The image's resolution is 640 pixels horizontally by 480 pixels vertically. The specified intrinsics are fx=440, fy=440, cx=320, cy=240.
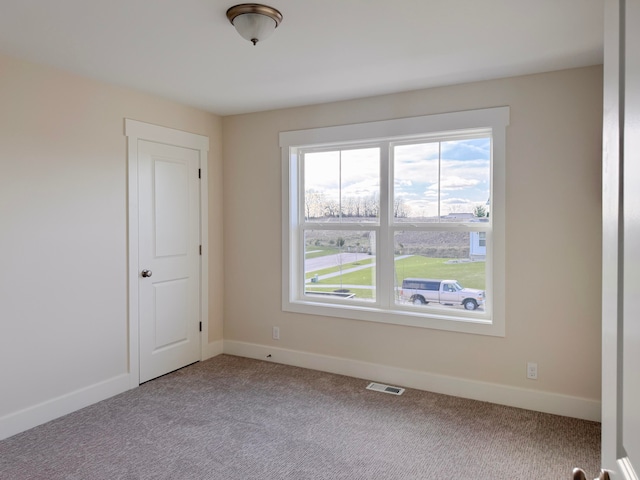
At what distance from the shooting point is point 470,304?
3578 mm

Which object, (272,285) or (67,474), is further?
(272,285)

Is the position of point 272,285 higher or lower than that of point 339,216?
lower

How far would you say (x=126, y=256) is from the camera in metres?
3.67

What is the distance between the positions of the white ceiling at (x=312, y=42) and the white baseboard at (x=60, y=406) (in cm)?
237

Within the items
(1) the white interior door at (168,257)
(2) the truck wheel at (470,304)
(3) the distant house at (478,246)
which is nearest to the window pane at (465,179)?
(3) the distant house at (478,246)

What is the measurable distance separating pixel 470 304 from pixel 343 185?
5.03 feet

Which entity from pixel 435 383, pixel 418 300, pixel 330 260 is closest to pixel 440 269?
pixel 418 300

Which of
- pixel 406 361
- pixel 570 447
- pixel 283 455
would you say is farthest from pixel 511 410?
pixel 283 455

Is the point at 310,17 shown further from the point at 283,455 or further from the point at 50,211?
the point at 283,455

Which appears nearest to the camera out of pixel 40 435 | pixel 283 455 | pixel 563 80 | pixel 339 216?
pixel 283 455

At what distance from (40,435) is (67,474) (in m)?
0.61

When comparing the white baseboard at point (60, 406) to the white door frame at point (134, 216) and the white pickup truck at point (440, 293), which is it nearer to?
the white door frame at point (134, 216)

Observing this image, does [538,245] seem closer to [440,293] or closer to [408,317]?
[440,293]

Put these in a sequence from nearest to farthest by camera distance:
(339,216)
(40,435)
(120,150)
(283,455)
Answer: (283,455) < (40,435) < (120,150) < (339,216)
